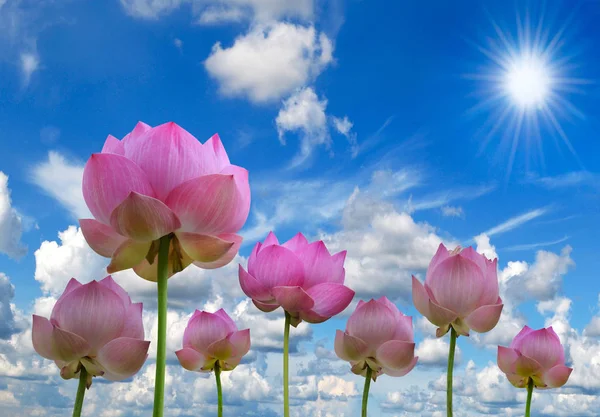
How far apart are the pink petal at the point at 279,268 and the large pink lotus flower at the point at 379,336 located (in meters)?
0.31

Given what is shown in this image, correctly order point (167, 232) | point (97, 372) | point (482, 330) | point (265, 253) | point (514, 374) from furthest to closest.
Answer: point (514, 374)
point (482, 330)
point (265, 253)
point (97, 372)
point (167, 232)

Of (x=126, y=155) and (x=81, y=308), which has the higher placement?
(x=126, y=155)

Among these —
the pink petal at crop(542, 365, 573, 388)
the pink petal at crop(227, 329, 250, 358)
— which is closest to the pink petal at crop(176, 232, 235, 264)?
the pink petal at crop(227, 329, 250, 358)

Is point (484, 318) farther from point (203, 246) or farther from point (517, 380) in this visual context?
point (203, 246)

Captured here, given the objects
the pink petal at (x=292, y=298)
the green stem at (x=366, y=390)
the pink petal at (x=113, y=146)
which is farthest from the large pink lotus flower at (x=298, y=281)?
the pink petal at (x=113, y=146)

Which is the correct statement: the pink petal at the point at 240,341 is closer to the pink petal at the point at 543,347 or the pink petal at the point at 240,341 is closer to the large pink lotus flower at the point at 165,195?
the pink petal at the point at 543,347

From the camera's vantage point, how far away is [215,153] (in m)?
A: 1.39

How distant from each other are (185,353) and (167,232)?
4.88ft

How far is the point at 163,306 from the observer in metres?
1.09

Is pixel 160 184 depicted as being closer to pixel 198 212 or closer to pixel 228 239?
pixel 198 212

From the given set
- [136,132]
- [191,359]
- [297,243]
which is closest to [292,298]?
[297,243]

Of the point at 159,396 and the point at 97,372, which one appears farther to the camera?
the point at 97,372

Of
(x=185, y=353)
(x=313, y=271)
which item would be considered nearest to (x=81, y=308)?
(x=313, y=271)

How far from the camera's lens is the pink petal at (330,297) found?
1786 mm
